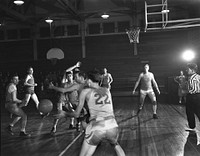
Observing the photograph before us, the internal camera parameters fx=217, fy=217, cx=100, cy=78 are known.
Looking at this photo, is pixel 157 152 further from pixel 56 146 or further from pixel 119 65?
pixel 119 65

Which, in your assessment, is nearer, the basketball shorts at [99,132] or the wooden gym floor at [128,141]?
the basketball shorts at [99,132]

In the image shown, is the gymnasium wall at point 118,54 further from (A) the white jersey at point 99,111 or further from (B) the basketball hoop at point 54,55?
(A) the white jersey at point 99,111

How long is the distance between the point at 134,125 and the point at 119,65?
10.2 meters

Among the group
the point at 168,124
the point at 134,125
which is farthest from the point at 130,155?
the point at 168,124

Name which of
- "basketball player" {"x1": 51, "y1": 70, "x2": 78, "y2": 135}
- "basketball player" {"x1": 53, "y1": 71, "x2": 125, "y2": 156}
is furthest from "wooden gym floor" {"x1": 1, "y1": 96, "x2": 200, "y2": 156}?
"basketball player" {"x1": 53, "y1": 71, "x2": 125, "y2": 156}

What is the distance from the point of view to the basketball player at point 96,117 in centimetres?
280

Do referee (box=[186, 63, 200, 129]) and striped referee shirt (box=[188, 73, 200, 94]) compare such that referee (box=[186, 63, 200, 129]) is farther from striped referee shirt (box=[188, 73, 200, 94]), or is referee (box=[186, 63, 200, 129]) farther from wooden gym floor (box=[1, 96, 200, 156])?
wooden gym floor (box=[1, 96, 200, 156])

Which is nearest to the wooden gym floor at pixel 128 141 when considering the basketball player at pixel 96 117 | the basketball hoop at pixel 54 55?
the basketball player at pixel 96 117

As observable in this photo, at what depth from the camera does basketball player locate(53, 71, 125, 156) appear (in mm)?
2798

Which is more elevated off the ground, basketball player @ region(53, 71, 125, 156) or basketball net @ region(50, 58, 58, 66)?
basketball net @ region(50, 58, 58, 66)

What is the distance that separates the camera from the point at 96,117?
112 inches

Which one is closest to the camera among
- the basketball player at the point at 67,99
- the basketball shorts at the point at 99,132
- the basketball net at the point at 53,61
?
the basketball shorts at the point at 99,132

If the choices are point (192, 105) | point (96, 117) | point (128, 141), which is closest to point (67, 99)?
point (128, 141)

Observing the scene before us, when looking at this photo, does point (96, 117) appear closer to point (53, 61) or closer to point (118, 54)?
point (118, 54)
